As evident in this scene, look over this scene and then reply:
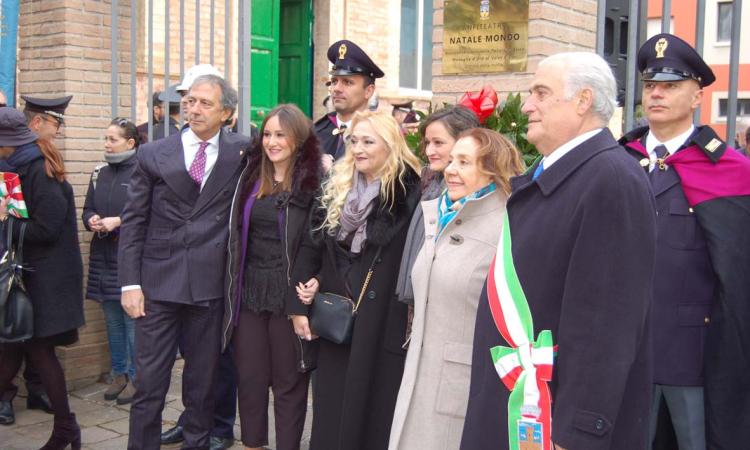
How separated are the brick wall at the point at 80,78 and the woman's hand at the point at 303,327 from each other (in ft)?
9.25

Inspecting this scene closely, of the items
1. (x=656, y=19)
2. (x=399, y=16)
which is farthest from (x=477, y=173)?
(x=656, y=19)

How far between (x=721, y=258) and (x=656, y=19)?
2261 centimetres

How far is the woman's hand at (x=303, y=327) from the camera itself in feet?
14.0

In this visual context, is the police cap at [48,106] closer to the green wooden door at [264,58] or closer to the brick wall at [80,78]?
the brick wall at [80,78]

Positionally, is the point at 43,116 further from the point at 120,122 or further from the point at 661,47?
the point at 661,47

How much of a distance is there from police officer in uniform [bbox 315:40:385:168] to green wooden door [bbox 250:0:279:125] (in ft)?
19.8

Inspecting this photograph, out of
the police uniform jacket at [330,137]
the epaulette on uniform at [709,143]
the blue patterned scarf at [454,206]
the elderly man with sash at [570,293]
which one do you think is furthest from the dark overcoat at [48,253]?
the epaulette on uniform at [709,143]

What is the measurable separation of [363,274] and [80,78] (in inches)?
134

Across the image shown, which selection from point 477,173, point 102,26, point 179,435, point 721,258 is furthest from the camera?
point 102,26

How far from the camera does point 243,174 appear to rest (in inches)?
182

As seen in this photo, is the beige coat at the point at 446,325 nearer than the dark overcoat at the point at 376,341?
Yes

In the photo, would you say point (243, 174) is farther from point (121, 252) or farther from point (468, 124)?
point (468, 124)

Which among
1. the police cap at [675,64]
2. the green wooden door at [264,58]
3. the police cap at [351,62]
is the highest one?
the green wooden door at [264,58]

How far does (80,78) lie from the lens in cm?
637
